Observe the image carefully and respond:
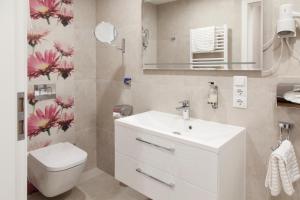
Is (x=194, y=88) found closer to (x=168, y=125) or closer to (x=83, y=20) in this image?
(x=168, y=125)

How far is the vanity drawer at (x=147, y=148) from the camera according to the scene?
144cm

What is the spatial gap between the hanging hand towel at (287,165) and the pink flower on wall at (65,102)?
1.99 metres

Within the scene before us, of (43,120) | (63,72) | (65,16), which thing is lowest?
(43,120)

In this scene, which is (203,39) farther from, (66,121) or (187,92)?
(66,121)

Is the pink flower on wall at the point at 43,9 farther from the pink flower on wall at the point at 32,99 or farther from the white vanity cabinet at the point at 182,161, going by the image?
the white vanity cabinet at the point at 182,161

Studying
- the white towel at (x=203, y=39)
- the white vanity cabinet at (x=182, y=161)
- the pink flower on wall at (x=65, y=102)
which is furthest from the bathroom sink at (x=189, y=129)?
the pink flower on wall at (x=65, y=102)

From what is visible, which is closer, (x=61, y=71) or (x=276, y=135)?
(x=276, y=135)

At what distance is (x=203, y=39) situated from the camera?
5.70 feet

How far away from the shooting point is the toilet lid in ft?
6.26

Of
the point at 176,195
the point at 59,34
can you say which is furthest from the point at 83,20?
the point at 176,195

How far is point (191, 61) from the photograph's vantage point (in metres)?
1.81

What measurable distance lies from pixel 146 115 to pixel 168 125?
0.23 metres

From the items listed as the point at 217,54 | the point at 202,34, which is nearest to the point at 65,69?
the point at 202,34

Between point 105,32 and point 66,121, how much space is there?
1028mm
